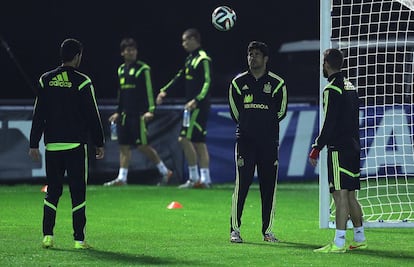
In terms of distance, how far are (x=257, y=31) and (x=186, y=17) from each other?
1386 mm

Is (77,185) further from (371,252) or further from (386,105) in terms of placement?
(386,105)

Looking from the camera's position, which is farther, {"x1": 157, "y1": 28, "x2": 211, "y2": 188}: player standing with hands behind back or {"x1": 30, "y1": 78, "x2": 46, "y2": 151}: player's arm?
{"x1": 157, "y1": 28, "x2": 211, "y2": 188}: player standing with hands behind back

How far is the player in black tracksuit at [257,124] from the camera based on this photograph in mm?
12250

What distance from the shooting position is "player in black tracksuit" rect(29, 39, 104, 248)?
11508mm

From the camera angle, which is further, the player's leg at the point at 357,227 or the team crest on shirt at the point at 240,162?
the team crest on shirt at the point at 240,162

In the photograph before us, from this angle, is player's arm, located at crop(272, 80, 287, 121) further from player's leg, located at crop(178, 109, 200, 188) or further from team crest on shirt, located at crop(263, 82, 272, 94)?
player's leg, located at crop(178, 109, 200, 188)

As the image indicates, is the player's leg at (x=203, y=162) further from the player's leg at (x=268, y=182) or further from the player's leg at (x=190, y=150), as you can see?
the player's leg at (x=268, y=182)

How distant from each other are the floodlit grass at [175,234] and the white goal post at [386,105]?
961 millimetres

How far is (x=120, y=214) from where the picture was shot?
1512 centimetres

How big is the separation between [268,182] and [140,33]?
9735 mm

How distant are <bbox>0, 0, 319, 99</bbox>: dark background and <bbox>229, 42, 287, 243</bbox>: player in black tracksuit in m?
9.03

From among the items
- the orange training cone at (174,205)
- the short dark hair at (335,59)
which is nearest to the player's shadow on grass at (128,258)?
the short dark hair at (335,59)

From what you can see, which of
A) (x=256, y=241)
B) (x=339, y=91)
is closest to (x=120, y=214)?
(x=256, y=241)

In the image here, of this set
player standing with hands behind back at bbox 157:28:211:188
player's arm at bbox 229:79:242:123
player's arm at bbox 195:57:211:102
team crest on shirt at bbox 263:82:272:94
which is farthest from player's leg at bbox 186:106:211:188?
team crest on shirt at bbox 263:82:272:94
